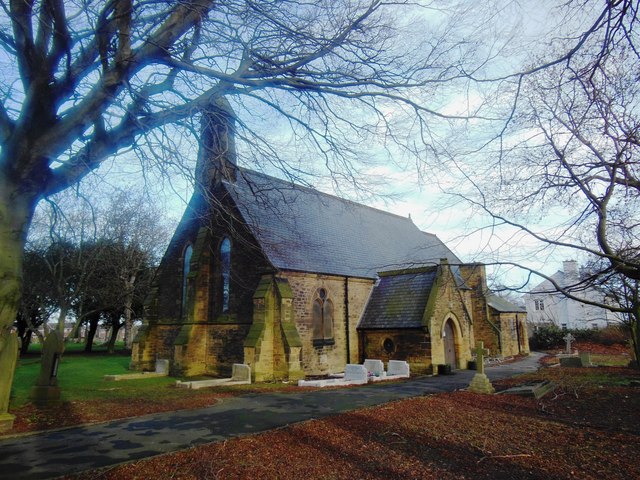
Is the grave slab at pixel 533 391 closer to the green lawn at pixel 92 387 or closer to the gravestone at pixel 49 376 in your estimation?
the green lawn at pixel 92 387

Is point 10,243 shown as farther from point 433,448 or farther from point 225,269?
point 225,269

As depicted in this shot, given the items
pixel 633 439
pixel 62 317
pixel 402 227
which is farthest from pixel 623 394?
pixel 62 317

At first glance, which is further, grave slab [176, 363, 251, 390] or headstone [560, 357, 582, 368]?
headstone [560, 357, 582, 368]

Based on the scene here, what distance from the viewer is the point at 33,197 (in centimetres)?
468

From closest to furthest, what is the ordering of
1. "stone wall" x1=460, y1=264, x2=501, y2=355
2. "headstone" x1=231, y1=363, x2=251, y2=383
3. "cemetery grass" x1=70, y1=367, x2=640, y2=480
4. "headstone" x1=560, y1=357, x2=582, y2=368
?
"cemetery grass" x1=70, y1=367, x2=640, y2=480, "headstone" x1=231, y1=363, x2=251, y2=383, "headstone" x1=560, y1=357, x2=582, y2=368, "stone wall" x1=460, y1=264, x2=501, y2=355

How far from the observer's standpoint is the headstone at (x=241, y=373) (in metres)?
16.8

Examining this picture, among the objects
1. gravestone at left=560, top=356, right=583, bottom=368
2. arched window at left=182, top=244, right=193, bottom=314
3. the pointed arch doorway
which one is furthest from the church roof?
gravestone at left=560, top=356, right=583, bottom=368

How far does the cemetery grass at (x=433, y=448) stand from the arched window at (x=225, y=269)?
1157cm

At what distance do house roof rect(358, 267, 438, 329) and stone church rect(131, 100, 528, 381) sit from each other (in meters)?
0.07

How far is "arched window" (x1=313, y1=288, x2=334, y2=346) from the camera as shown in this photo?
20.4 m

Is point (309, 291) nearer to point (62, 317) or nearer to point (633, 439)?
point (633, 439)

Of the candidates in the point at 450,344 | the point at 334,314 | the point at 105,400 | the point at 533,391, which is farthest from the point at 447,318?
the point at 105,400

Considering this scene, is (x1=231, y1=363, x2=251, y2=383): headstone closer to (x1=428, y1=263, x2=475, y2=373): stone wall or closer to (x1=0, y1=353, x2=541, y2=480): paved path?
(x1=0, y1=353, x2=541, y2=480): paved path

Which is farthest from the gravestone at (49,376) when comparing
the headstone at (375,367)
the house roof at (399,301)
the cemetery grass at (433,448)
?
the house roof at (399,301)
